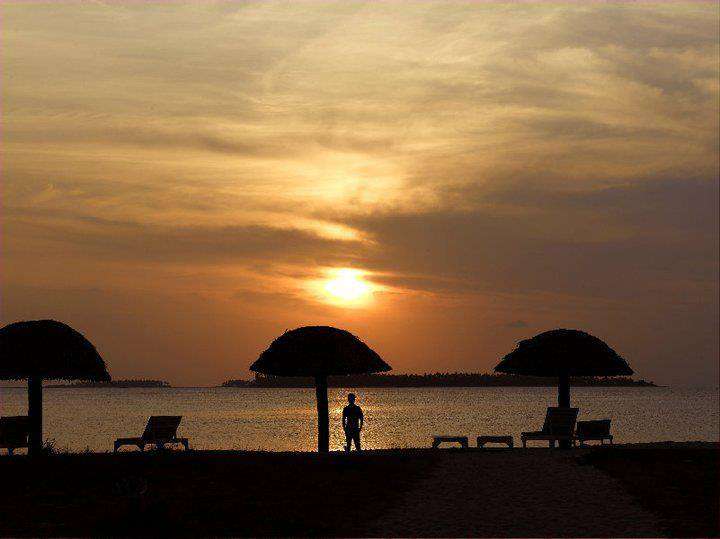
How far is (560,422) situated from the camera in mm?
23344

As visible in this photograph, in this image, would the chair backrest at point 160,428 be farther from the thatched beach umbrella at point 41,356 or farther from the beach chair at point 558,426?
the beach chair at point 558,426

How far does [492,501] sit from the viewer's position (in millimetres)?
14055

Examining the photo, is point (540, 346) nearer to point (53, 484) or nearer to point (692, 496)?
point (692, 496)

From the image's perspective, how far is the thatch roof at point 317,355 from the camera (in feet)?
76.9

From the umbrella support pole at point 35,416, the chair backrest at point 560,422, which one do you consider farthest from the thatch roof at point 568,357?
the umbrella support pole at point 35,416

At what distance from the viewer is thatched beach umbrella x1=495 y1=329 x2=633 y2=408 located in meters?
24.8

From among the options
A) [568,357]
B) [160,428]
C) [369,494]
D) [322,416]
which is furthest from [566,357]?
[369,494]

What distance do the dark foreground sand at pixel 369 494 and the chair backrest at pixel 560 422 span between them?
153 cm

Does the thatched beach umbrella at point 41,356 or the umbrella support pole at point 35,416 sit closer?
the thatched beach umbrella at point 41,356

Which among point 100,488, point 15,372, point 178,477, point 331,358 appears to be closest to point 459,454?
point 331,358

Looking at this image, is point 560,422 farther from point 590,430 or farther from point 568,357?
point 568,357

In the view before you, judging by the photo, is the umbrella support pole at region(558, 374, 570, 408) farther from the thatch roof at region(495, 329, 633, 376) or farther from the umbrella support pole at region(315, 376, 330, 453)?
the umbrella support pole at region(315, 376, 330, 453)

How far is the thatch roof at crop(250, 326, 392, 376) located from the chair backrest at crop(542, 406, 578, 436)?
12.8 feet

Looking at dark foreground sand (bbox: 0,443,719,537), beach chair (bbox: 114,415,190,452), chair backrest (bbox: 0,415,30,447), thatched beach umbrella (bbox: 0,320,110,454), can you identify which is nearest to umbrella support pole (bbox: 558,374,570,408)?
dark foreground sand (bbox: 0,443,719,537)
